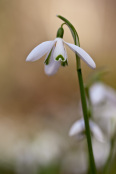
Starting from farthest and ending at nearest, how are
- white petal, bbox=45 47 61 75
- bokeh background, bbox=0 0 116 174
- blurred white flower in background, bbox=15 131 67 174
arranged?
bokeh background, bbox=0 0 116 174 → blurred white flower in background, bbox=15 131 67 174 → white petal, bbox=45 47 61 75

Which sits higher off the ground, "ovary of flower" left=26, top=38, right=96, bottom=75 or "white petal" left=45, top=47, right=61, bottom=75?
"ovary of flower" left=26, top=38, right=96, bottom=75

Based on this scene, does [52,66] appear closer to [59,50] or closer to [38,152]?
[59,50]

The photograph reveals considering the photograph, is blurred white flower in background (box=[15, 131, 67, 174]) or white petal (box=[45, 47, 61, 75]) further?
blurred white flower in background (box=[15, 131, 67, 174])

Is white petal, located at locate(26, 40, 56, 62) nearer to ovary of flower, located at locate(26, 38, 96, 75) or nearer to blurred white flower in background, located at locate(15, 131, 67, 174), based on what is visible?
ovary of flower, located at locate(26, 38, 96, 75)

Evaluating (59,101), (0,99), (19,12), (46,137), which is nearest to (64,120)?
(46,137)

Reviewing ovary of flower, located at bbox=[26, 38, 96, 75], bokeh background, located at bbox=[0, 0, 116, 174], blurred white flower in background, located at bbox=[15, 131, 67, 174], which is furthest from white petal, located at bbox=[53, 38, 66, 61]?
bokeh background, located at bbox=[0, 0, 116, 174]

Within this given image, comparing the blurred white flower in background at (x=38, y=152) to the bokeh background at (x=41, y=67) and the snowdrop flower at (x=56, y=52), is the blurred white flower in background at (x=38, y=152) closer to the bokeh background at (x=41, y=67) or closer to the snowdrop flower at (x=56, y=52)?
the bokeh background at (x=41, y=67)

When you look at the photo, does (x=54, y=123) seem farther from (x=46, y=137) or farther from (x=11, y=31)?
(x=11, y=31)

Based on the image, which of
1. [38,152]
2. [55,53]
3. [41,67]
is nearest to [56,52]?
[55,53]
